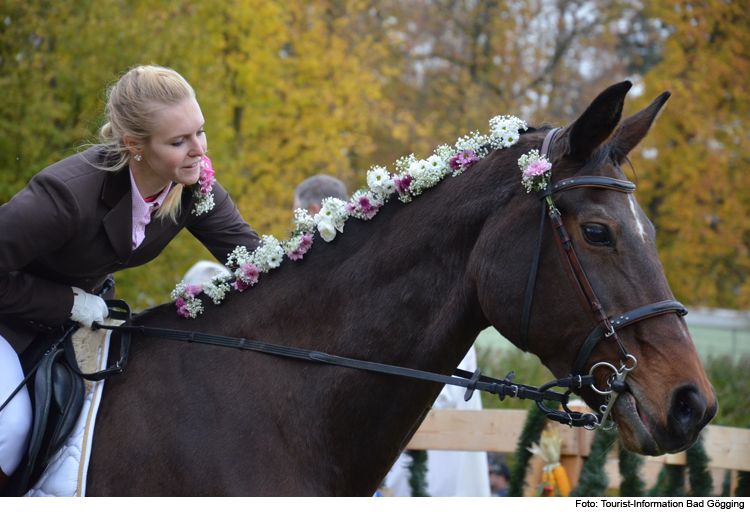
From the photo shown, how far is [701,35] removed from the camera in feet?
40.1

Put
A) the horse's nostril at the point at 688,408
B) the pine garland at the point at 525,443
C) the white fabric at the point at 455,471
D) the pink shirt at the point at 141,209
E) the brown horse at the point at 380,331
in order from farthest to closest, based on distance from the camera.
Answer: the white fabric at the point at 455,471 < the pine garland at the point at 525,443 < the pink shirt at the point at 141,209 < the brown horse at the point at 380,331 < the horse's nostril at the point at 688,408

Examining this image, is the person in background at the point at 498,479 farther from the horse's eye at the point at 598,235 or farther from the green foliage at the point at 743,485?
the horse's eye at the point at 598,235

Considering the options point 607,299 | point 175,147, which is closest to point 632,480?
point 607,299

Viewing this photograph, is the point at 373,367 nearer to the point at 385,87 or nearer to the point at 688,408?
the point at 688,408

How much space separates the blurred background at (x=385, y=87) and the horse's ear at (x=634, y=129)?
403 cm

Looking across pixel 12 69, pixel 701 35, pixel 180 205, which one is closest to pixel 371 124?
pixel 701 35

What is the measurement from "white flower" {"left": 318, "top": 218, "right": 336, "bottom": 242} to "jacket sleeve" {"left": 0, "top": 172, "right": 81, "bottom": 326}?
0.96 metres

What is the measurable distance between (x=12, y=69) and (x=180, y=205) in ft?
20.1

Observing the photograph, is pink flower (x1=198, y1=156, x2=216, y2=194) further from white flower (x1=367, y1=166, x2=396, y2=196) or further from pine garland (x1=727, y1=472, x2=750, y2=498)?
pine garland (x1=727, y1=472, x2=750, y2=498)

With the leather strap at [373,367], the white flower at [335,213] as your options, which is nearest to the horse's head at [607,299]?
the leather strap at [373,367]

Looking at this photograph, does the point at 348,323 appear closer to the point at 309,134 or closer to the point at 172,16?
the point at 172,16

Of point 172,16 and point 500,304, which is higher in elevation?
point 172,16

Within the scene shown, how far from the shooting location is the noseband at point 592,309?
2.32m

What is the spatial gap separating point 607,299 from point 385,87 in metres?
17.0
